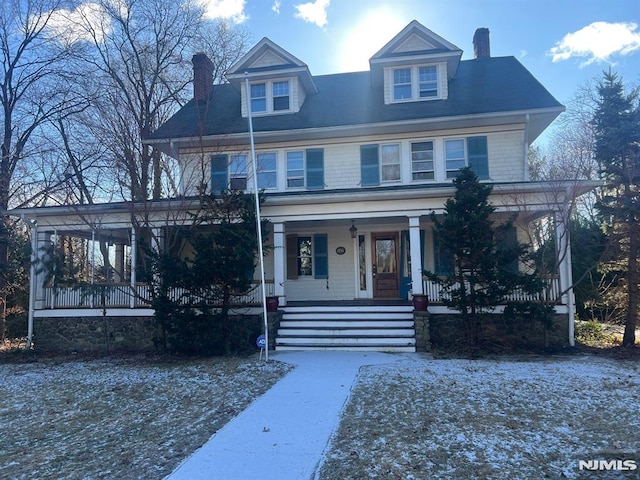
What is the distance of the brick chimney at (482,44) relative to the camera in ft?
52.6

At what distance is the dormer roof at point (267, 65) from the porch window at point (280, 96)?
0.97 ft

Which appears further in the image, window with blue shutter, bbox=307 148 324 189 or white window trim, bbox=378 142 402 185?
window with blue shutter, bbox=307 148 324 189

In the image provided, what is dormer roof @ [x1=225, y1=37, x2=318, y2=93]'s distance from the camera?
529 inches

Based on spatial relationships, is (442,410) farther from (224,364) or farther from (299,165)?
(299,165)

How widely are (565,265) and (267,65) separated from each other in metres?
10.7

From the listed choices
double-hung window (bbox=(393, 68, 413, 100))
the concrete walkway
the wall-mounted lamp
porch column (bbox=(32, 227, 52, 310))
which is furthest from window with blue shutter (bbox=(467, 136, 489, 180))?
porch column (bbox=(32, 227, 52, 310))

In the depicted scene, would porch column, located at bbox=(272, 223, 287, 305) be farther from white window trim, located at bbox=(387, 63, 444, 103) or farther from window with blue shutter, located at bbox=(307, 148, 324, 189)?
white window trim, located at bbox=(387, 63, 444, 103)

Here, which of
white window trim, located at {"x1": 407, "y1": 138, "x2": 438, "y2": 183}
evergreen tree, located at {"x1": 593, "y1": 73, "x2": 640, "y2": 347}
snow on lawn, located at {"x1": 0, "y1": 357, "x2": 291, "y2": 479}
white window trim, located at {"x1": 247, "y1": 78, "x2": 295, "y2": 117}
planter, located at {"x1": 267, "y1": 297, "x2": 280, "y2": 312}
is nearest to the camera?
snow on lawn, located at {"x1": 0, "y1": 357, "x2": 291, "y2": 479}

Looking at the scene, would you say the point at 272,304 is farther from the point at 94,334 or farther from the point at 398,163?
the point at 398,163

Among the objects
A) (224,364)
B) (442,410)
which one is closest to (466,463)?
(442,410)

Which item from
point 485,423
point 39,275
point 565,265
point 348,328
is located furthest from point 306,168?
point 485,423

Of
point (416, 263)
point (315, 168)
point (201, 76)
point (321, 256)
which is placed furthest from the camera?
point (201, 76)

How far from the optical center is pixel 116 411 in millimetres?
5777

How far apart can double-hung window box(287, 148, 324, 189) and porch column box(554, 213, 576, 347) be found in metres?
6.47
